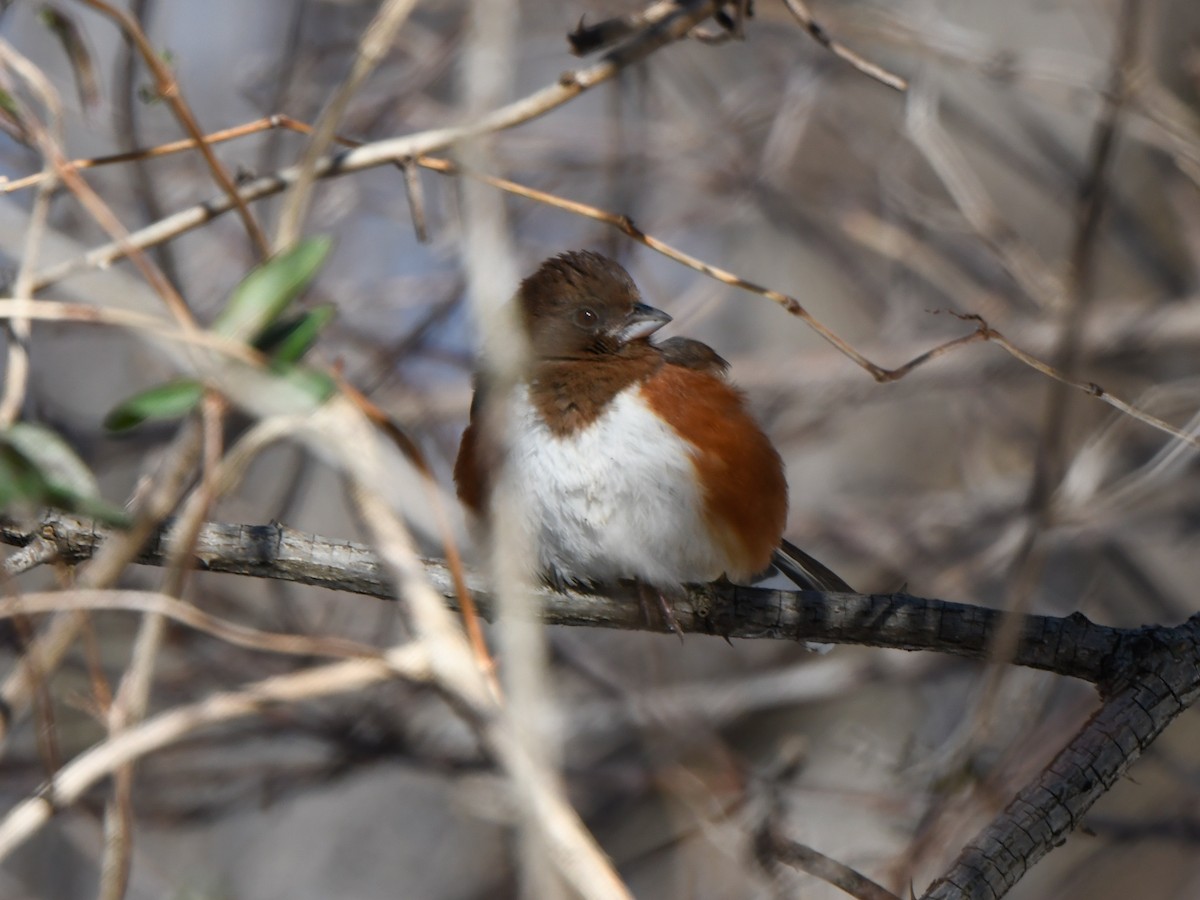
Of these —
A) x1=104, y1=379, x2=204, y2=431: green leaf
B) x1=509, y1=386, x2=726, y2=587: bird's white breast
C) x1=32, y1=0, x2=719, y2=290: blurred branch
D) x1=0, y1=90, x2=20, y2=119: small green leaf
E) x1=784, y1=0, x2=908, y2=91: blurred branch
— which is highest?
x1=784, y1=0, x2=908, y2=91: blurred branch

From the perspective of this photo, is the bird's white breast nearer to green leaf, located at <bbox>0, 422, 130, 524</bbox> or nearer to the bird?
the bird

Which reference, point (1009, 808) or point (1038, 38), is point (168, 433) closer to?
point (1009, 808)

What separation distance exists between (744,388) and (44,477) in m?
2.50

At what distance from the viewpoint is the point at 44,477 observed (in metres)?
1.41

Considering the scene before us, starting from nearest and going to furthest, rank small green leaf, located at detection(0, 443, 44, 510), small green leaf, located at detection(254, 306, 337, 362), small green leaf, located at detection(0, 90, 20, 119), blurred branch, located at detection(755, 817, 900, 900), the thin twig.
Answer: small green leaf, located at detection(0, 443, 44, 510), small green leaf, located at detection(254, 306, 337, 362), the thin twig, blurred branch, located at detection(755, 817, 900, 900), small green leaf, located at detection(0, 90, 20, 119)

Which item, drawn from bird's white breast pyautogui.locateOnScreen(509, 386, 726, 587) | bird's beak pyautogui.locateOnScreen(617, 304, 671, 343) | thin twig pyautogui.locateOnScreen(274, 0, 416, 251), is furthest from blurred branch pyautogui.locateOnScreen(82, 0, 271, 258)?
bird's beak pyautogui.locateOnScreen(617, 304, 671, 343)

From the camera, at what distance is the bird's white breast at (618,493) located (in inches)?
106

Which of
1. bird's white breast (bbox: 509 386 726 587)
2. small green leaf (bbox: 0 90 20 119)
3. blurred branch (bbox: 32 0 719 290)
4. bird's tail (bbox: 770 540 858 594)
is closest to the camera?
small green leaf (bbox: 0 90 20 119)

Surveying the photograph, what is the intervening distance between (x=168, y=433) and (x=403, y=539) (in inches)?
127

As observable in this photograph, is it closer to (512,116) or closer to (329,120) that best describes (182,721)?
(329,120)

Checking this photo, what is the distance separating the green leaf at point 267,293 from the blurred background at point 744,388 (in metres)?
2.00

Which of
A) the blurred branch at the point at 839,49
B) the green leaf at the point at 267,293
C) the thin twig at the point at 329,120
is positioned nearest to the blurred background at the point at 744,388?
the blurred branch at the point at 839,49

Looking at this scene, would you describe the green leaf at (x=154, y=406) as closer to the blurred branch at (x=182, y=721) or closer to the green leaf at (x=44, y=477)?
the green leaf at (x=44, y=477)

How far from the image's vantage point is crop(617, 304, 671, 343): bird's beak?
9.88 ft
